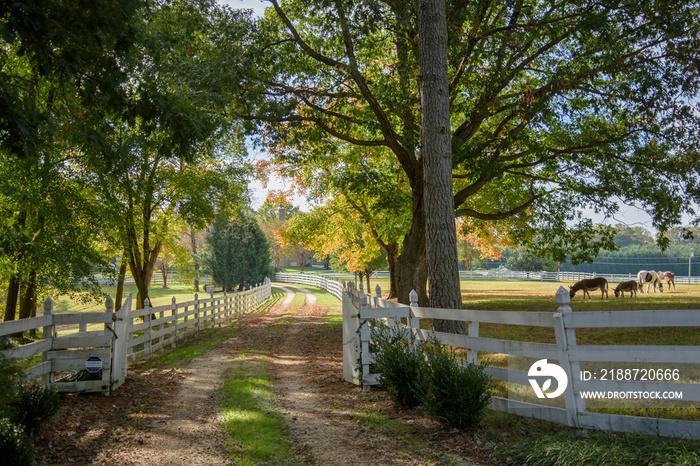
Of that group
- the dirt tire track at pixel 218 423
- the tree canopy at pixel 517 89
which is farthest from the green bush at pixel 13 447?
the tree canopy at pixel 517 89

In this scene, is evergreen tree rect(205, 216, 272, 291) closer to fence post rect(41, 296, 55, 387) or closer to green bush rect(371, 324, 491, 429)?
fence post rect(41, 296, 55, 387)

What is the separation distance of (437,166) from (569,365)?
4.74 meters

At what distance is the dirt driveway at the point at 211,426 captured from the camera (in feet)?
15.5

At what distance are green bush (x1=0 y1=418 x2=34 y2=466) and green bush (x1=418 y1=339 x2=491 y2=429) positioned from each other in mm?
3724

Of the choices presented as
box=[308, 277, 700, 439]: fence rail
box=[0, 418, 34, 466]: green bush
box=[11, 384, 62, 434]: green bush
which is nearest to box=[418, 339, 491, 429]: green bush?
box=[308, 277, 700, 439]: fence rail

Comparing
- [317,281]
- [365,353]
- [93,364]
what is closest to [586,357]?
[365,353]

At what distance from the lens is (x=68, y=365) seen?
23.3 ft

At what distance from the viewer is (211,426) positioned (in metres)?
5.79

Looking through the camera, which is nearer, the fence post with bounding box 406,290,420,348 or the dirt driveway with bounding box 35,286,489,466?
the dirt driveway with bounding box 35,286,489,466

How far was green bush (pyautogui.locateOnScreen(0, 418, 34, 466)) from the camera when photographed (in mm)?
3773

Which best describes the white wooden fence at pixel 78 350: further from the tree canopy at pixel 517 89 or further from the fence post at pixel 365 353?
the tree canopy at pixel 517 89

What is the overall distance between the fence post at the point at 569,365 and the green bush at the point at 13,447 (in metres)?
4.65

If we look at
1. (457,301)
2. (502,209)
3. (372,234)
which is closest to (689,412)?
(457,301)

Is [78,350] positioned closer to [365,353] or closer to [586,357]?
[365,353]
